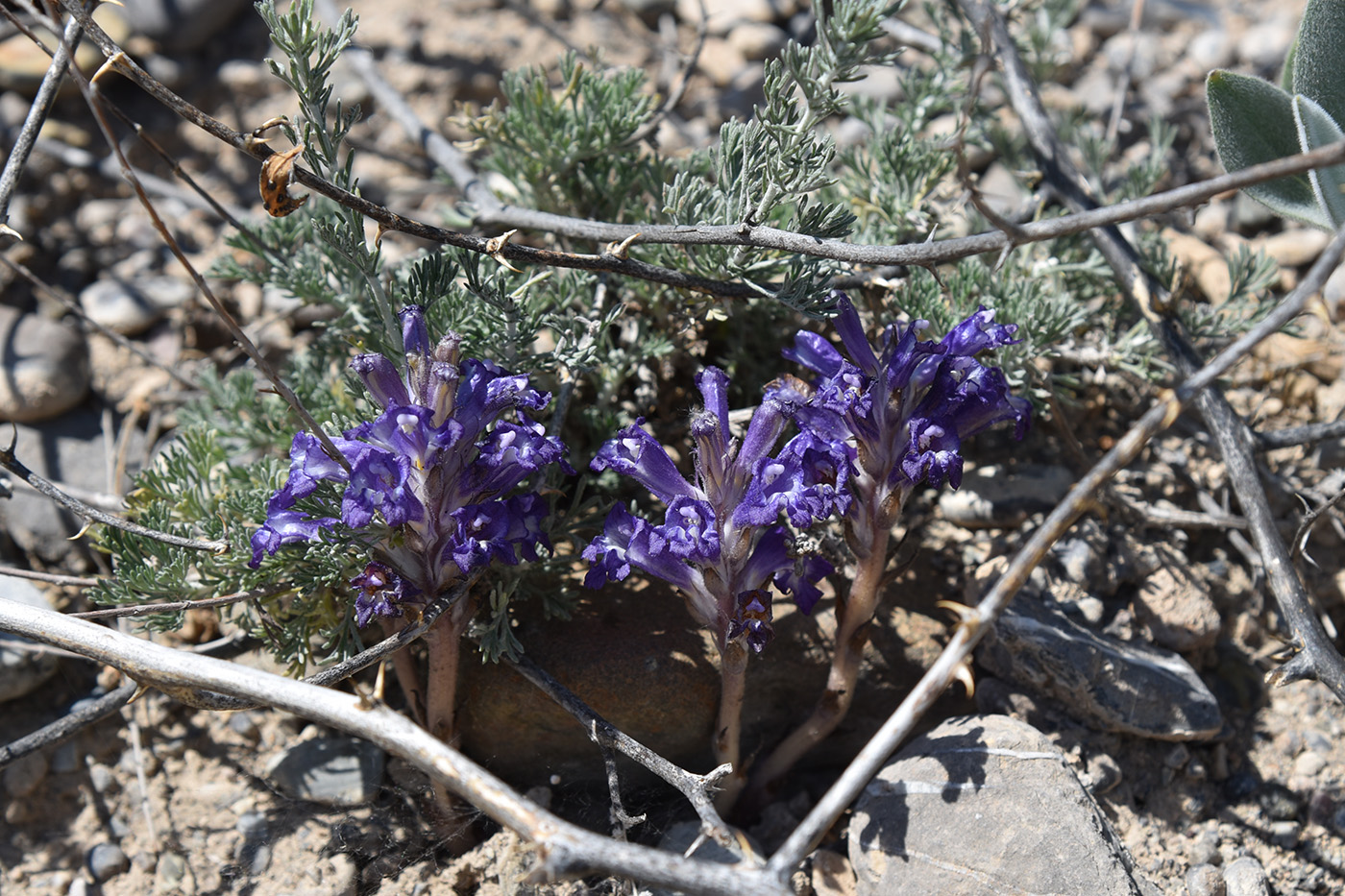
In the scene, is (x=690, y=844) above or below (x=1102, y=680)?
below

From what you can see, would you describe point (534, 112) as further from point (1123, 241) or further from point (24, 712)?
point (24, 712)

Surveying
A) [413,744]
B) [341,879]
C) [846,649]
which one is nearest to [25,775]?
[341,879]

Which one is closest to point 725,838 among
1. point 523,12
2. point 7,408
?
point 7,408

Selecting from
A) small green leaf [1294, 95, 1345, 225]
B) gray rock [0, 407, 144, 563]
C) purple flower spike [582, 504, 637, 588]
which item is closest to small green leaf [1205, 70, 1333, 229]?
small green leaf [1294, 95, 1345, 225]

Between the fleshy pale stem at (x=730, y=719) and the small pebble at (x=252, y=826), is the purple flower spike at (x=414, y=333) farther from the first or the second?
the small pebble at (x=252, y=826)

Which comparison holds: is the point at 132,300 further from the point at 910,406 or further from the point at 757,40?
the point at 910,406

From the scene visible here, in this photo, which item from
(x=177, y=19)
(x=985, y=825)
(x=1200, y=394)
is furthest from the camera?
(x=177, y=19)

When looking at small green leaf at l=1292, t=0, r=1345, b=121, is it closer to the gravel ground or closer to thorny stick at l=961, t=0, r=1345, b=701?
thorny stick at l=961, t=0, r=1345, b=701
